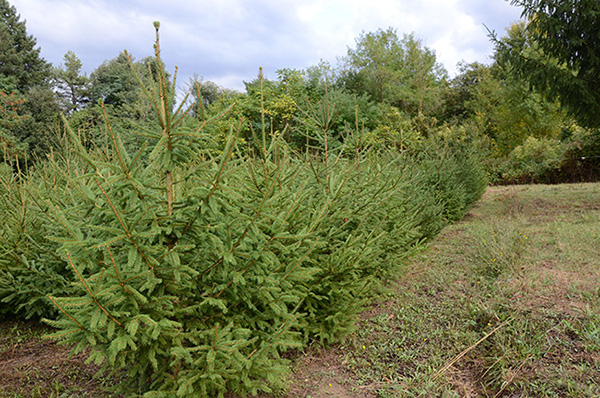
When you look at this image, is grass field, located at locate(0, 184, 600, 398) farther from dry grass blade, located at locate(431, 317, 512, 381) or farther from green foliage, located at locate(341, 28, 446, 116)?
green foliage, located at locate(341, 28, 446, 116)

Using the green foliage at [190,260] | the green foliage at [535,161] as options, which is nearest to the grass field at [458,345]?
the green foliage at [190,260]

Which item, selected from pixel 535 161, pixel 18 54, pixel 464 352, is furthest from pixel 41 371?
pixel 18 54

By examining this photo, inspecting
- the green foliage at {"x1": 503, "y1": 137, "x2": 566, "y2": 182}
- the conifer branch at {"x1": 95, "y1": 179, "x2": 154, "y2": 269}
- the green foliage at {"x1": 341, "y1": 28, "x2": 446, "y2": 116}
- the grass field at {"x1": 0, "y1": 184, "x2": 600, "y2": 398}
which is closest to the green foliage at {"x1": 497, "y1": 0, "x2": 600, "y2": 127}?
the grass field at {"x1": 0, "y1": 184, "x2": 600, "y2": 398}

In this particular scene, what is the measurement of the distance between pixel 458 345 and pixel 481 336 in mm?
253

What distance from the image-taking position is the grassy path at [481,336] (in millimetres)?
3035

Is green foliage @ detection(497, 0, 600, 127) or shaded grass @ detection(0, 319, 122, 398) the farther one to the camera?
green foliage @ detection(497, 0, 600, 127)

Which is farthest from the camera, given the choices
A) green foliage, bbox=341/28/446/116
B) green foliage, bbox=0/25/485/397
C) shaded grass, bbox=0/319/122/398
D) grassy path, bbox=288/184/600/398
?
green foliage, bbox=341/28/446/116

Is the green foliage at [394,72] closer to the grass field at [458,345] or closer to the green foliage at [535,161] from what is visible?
the green foliage at [535,161]

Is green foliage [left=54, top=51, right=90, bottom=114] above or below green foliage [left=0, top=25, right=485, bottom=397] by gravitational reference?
above

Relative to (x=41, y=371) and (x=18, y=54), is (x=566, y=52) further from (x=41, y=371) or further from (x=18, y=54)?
(x=18, y=54)

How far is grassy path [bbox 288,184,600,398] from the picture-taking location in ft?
9.96

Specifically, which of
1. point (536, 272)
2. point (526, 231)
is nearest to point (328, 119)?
point (536, 272)

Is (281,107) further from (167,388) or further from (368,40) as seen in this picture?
(368,40)

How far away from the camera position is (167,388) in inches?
97.7
